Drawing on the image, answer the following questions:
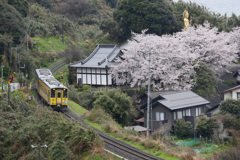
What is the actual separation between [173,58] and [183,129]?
11939 mm

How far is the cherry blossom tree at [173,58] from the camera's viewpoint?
A: 3791 centimetres

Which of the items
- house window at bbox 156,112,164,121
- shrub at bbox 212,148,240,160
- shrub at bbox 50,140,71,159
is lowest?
shrub at bbox 212,148,240,160

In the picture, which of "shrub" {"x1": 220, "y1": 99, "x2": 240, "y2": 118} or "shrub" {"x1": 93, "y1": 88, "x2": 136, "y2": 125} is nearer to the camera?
"shrub" {"x1": 220, "y1": 99, "x2": 240, "y2": 118}

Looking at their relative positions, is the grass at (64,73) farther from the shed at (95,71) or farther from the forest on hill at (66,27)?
the shed at (95,71)

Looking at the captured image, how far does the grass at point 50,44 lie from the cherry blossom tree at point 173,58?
13246 millimetres

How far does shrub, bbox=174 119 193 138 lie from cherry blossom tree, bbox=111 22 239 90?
8.06 metres

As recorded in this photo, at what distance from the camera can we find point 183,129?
94.1 ft

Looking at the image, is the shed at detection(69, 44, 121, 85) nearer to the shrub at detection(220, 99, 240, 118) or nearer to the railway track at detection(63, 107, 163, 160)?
the shrub at detection(220, 99, 240, 118)

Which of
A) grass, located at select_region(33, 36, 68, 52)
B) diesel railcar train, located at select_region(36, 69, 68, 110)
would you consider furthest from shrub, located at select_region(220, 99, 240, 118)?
grass, located at select_region(33, 36, 68, 52)

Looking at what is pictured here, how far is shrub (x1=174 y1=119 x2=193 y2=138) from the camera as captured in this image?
2869 cm

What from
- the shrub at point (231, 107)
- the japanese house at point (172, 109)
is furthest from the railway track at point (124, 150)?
the shrub at point (231, 107)

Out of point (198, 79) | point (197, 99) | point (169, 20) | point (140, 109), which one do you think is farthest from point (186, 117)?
point (169, 20)

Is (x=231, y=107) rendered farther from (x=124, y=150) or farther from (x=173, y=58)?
(x=124, y=150)

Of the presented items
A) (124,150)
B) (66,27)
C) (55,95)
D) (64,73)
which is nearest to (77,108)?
(55,95)
